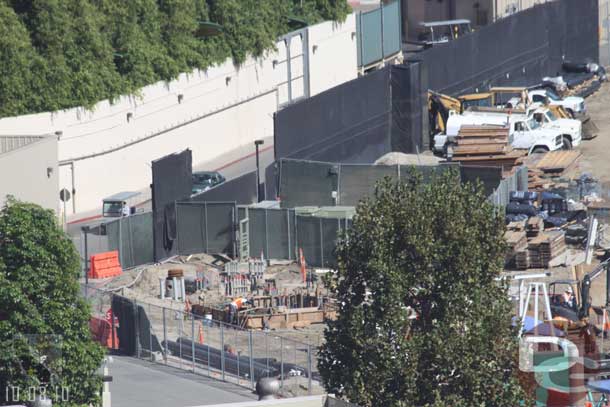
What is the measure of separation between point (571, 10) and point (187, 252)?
3617 cm

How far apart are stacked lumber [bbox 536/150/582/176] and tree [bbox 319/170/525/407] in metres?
31.4

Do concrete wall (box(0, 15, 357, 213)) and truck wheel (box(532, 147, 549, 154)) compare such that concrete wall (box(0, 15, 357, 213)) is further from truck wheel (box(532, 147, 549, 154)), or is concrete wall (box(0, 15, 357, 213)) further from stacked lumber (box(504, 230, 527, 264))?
stacked lumber (box(504, 230, 527, 264))

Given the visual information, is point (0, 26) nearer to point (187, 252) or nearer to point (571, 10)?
point (187, 252)

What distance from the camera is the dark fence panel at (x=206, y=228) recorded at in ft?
169

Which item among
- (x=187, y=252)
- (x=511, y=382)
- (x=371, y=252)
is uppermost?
(x=371, y=252)

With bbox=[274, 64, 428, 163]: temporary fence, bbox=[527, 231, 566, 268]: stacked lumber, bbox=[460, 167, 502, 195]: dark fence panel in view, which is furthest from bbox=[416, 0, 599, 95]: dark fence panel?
bbox=[527, 231, 566, 268]: stacked lumber

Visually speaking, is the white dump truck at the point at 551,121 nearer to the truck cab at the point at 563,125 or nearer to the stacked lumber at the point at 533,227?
the truck cab at the point at 563,125

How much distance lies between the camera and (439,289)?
27.8 metres

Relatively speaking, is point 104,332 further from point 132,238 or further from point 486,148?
point 486,148

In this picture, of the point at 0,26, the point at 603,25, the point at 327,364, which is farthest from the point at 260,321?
the point at 603,25

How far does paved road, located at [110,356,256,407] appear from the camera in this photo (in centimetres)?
3316

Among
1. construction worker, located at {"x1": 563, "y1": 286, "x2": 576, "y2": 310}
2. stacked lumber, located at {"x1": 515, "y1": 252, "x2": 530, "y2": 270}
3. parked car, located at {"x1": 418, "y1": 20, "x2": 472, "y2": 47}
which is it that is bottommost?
stacked lumber, located at {"x1": 515, "y1": 252, "x2": 530, "y2": 270}

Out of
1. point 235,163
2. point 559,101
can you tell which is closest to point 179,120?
point 235,163

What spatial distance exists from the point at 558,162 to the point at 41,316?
3405cm
